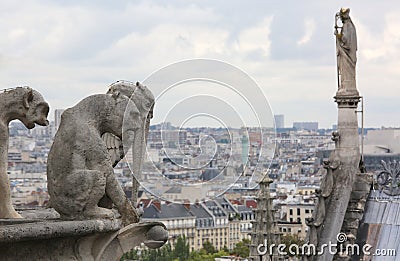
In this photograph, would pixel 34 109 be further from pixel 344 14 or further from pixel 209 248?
pixel 209 248

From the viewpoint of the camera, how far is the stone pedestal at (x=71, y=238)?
208 inches

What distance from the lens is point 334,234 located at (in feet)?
49.5

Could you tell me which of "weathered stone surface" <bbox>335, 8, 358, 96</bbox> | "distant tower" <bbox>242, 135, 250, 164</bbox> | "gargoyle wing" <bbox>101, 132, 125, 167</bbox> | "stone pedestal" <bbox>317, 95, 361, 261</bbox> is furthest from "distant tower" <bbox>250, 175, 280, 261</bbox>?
"gargoyle wing" <bbox>101, 132, 125, 167</bbox>

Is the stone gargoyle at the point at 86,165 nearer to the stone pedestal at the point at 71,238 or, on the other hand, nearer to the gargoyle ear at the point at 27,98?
the stone pedestal at the point at 71,238

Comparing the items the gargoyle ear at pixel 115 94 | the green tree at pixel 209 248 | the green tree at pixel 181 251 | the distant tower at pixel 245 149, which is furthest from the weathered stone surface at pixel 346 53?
the green tree at pixel 209 248

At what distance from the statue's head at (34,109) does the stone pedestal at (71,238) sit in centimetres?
52

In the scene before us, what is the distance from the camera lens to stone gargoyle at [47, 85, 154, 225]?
5.79m

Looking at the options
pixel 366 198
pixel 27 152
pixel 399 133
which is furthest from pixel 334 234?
pixel 27 152

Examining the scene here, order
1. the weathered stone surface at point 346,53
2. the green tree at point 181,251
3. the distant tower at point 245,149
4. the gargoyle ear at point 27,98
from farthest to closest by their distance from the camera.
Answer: the green tree at point 181,251
the weathered stone surface at point 346,53
the distant tower at point 245,149
the gargoyle ear at point 27,98

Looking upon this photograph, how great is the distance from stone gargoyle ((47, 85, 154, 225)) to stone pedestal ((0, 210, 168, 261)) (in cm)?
9

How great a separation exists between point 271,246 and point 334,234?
9.51 ft

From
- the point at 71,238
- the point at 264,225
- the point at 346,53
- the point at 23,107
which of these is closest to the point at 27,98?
the point at 23,107

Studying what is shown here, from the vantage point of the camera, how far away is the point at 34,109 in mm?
6148

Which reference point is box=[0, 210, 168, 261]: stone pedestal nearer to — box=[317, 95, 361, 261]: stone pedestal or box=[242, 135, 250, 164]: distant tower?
box=[242, 135, 250, 164]: distant tower
